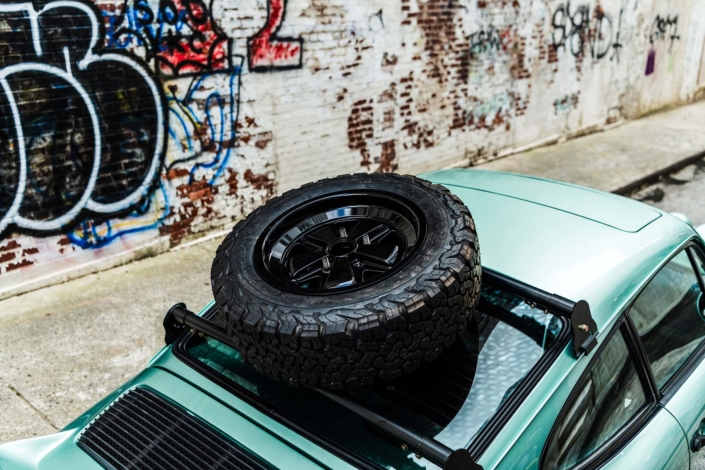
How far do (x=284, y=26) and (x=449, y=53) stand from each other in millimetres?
2970

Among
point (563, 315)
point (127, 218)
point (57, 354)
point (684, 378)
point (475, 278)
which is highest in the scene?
point (475, 278)

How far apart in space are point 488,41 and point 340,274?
772cm

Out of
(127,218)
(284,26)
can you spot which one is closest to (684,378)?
(127,218)

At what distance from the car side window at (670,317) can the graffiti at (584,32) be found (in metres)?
8.38

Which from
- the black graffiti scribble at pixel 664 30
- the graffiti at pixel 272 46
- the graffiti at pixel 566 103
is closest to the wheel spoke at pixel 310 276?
the graffiti at pixel 272 46

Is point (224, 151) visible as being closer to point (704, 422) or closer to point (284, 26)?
point (284, 26)

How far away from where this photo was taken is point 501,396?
1.93 m

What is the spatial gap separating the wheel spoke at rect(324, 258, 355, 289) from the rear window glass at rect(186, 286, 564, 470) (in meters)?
0.39

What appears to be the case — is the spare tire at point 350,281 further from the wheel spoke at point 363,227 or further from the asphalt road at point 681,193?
the asphalt road at point 681,193

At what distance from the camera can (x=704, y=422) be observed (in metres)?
2.47

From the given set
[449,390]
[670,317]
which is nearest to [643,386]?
[670,317]

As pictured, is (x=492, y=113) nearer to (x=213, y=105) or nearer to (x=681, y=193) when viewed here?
(x=681, y=193)

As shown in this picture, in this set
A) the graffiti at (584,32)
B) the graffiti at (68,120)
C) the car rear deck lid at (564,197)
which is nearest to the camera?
the car rear deck lid at (564,197)

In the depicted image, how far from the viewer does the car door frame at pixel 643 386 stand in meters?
2.02
